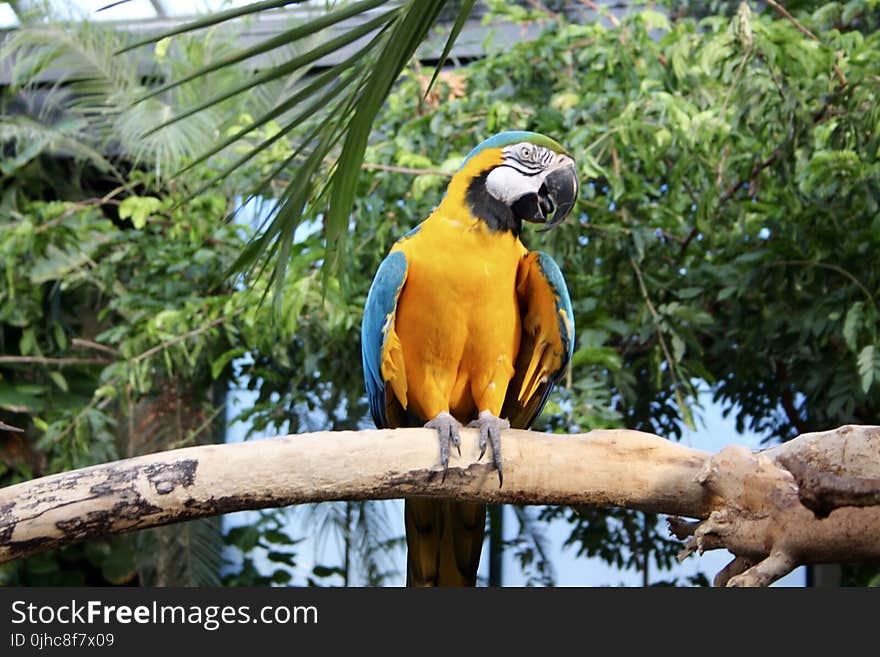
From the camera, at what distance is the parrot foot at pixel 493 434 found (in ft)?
4.77

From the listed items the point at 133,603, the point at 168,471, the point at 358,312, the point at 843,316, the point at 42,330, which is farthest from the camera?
the point at 42,330

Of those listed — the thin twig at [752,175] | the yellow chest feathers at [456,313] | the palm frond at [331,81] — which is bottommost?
the palm frond at [331,81]

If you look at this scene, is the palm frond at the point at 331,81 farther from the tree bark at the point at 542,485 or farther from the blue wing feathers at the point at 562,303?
the blue wing feathers at the point at 562,303

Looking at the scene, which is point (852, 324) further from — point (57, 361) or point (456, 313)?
point (57, 361)

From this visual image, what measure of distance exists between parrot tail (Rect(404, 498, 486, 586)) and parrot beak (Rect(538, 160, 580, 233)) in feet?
1.86

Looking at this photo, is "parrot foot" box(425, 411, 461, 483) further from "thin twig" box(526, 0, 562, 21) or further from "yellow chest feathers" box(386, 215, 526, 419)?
"thin twig" box(526, 0, 562, 21)

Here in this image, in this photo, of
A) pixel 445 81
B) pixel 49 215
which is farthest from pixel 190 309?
pixel 445 81

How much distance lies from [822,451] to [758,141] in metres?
1.34

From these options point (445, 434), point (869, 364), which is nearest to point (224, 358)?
point (445, 434)

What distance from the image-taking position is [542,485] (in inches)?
56.4

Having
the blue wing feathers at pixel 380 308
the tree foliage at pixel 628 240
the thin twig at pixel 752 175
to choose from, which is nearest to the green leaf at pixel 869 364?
the tree foliage at pixel 628 240

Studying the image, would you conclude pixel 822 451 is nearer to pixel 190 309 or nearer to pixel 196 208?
pixel 190 309

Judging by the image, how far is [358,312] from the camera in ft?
8.54

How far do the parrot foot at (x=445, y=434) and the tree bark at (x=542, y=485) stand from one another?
0.02 m
